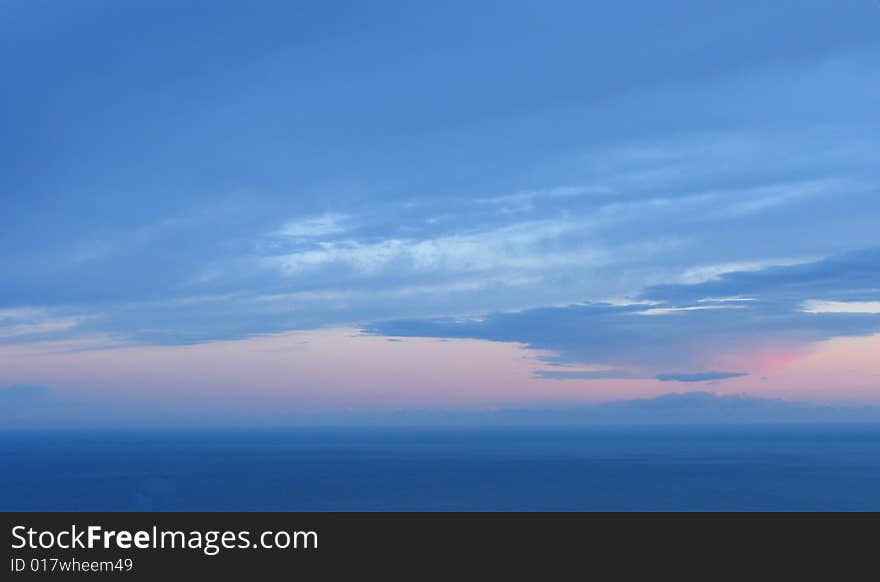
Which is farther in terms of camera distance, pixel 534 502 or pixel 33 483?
pixel 33 483

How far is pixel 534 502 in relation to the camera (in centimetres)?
5038

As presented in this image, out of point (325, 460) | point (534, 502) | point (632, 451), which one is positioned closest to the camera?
point (534, 502)

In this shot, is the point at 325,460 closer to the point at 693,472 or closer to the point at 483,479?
the point at 483,479
